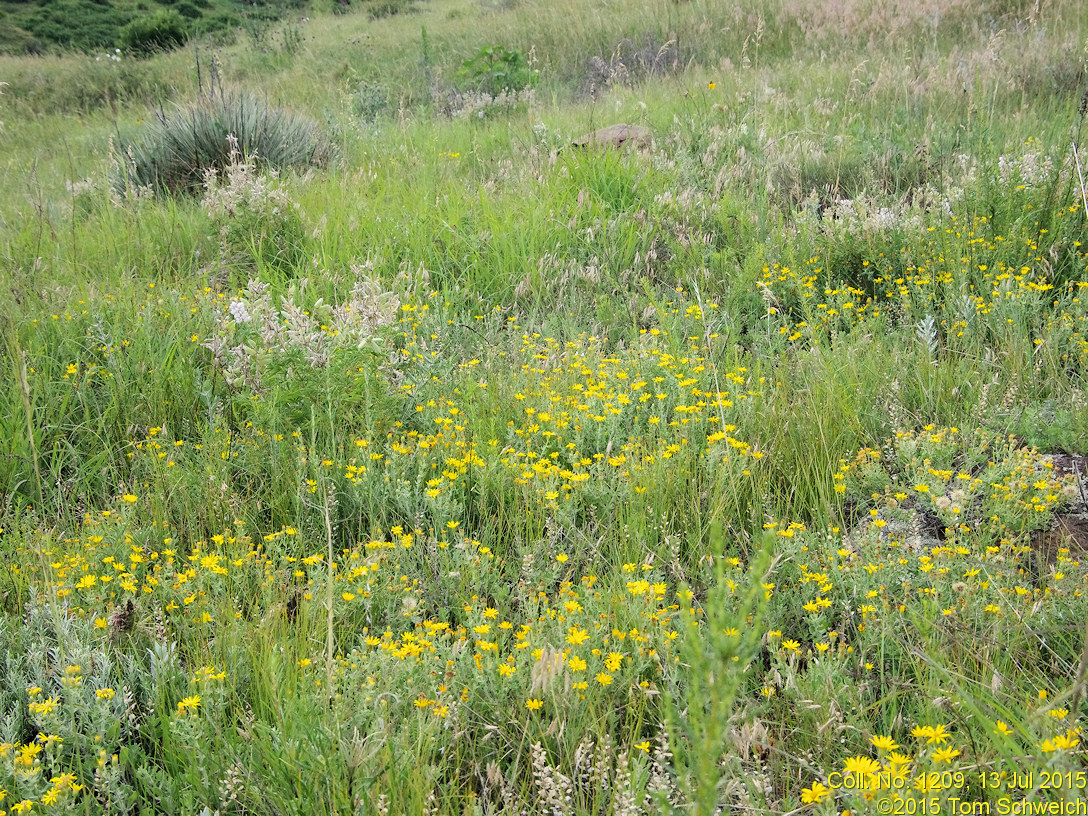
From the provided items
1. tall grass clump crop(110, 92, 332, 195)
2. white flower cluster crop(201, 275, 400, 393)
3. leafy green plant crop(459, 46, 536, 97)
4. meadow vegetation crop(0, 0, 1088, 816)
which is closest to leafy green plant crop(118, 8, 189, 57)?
leafy green plant crop(459, 46, 536, 97)

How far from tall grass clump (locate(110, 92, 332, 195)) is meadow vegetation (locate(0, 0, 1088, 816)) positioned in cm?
6

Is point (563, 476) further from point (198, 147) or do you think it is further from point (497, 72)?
point (497, 72)

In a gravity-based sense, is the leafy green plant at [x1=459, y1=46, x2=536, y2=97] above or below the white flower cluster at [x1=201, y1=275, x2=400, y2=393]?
above

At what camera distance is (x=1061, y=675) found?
172 cm

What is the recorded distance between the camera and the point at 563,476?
254cm

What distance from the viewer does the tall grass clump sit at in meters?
6.09

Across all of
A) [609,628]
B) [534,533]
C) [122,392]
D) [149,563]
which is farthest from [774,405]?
[122,392]

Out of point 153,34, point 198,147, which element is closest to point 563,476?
point 198,147

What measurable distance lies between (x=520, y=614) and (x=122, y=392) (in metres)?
2.07

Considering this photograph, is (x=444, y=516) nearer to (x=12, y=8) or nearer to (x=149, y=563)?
(x=149, y=563)

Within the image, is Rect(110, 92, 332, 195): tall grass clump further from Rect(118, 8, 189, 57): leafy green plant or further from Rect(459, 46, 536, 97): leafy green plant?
Rect(118, 8, 189, 57): leafy green plant

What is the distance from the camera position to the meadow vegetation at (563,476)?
1.58 meters

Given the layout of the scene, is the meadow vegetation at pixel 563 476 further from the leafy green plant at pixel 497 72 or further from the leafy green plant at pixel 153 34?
the leafy green plant at pixel 153 34

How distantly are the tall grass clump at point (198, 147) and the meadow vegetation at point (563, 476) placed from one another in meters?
0.06
